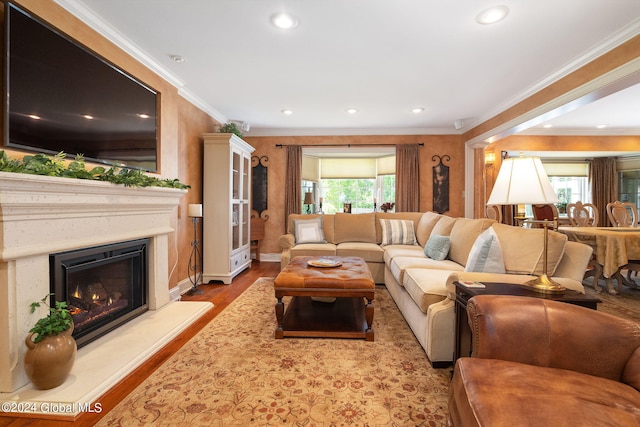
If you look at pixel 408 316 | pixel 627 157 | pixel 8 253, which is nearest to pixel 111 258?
pixel 8 253

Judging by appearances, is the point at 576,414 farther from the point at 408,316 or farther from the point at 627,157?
the point at 627,157

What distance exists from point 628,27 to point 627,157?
714cm

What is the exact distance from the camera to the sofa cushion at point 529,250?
200 cm

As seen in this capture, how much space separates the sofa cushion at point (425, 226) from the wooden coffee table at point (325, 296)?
1.73 metres

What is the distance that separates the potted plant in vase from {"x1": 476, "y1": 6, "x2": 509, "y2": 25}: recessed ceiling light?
11.0 feet

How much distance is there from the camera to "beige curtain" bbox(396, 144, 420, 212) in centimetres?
558

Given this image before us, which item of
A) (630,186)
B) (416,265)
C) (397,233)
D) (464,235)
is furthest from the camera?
(630,186)

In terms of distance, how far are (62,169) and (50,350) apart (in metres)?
1.02

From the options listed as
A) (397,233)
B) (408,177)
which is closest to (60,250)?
(397,233)

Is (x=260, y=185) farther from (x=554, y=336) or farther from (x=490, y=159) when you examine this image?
(x=554, y=336)

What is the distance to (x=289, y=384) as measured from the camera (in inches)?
72.2

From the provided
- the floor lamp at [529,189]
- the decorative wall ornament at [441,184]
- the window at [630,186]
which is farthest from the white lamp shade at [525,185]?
the window at [630,186]

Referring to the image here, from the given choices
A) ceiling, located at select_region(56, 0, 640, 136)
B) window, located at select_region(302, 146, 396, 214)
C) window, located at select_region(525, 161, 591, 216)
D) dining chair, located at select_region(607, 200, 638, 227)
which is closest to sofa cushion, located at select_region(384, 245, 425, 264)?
ceiling, located at select_region(56, 0, 640, 136)

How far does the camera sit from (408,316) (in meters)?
2.66
